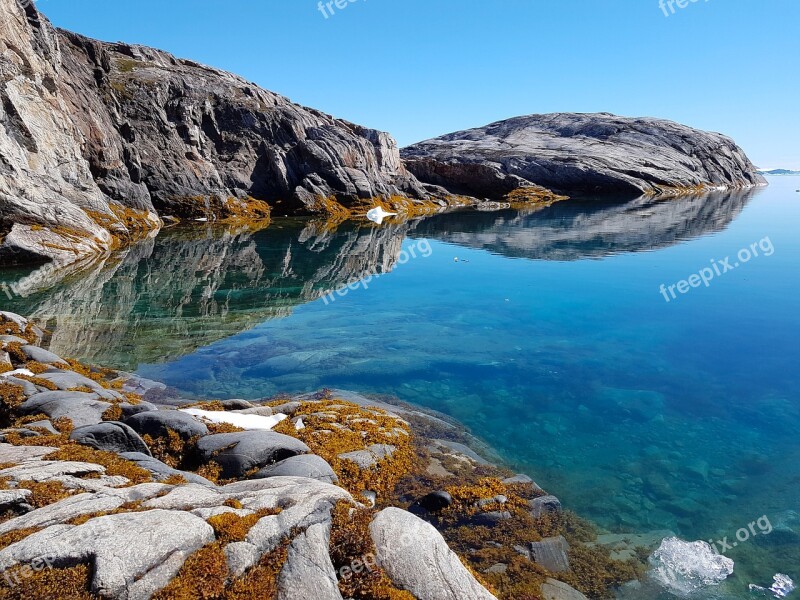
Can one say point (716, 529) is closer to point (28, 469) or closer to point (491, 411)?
point (491, 411)

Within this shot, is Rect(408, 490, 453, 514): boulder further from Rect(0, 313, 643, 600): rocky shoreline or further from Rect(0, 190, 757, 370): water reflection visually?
Rect(0, 190, 757, 370): water reflection

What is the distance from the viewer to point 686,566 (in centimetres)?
1134

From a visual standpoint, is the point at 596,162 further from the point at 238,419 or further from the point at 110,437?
the point at 110,437

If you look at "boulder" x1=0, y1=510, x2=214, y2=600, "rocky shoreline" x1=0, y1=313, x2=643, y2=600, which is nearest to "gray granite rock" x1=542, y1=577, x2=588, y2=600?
"rocky shoreline" x1=0, y1=313, x2=643, y2=600

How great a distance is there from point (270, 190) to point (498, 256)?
5751cm

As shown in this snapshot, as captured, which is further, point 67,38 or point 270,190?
point 270,190

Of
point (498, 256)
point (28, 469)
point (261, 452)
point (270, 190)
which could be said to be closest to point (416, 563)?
point (261, 452)

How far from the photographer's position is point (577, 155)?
507ft

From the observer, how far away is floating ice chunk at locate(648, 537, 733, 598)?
10749mm

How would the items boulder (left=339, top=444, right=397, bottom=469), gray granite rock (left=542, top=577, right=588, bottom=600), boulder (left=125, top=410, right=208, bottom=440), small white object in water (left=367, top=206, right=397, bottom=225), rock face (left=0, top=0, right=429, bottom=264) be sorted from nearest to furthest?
gray granite rock (left=542, top=577, right=588, bottom=600)
boulder (left=125, top=410, right=208, bottom=440)
boulder (left=339, top=444, right=397, bottom=469)
rock face (left=0, top=0, right=429, bottom=264)
small white object in water (left=367, top=206, right=397, bottom=225)

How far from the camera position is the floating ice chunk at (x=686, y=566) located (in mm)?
10749

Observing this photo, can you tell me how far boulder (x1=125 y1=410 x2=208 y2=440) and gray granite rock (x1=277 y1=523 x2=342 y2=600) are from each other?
6447 millimetres

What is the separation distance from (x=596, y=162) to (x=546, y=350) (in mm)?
139364

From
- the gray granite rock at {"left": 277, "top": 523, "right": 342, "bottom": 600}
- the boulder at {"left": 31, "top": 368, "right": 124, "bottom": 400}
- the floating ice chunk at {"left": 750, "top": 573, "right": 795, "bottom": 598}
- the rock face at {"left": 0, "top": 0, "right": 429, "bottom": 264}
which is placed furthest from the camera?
the rock face at {"left": 0, "top": 0, "right": 429, "bottom": 264}
